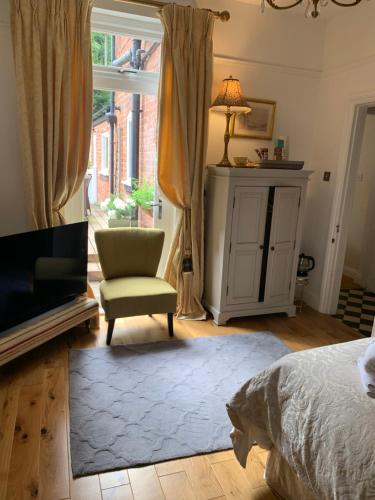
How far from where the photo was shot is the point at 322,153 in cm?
387

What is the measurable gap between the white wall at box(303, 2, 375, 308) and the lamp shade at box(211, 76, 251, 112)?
1.01m

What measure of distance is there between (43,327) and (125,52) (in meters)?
2.48

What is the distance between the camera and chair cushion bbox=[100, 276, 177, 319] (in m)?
2.94

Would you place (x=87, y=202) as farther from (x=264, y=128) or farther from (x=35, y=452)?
(x=35, y=452)

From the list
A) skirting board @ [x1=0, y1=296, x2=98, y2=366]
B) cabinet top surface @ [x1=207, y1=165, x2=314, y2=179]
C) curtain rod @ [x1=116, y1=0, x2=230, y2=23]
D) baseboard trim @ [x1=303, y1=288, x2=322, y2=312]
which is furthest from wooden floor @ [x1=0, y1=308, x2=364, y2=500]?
curtain rod @ [x1=116, y1=0, x2=230, y2=23]

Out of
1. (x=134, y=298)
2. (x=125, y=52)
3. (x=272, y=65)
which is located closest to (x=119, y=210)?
(x=134, y=298)

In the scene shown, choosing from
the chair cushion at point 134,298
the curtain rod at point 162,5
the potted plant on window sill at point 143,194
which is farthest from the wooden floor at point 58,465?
the curtain rod at point 162,5

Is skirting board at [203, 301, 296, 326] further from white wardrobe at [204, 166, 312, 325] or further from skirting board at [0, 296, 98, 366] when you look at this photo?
skirting board at [0, 296, 98, 366]

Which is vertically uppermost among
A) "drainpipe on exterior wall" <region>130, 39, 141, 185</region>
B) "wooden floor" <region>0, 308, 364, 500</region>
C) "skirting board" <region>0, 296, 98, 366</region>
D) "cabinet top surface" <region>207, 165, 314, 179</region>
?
"drainpipe on exterior wall" <region>130, 39, 141, 185</region>

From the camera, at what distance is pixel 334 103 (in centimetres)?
369

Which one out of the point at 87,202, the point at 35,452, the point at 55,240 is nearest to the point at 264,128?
the point at 87,202

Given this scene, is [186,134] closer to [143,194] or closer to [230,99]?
[230,99]

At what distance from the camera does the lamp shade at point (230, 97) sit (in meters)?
3.24

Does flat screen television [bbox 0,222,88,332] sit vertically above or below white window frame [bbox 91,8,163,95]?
below
